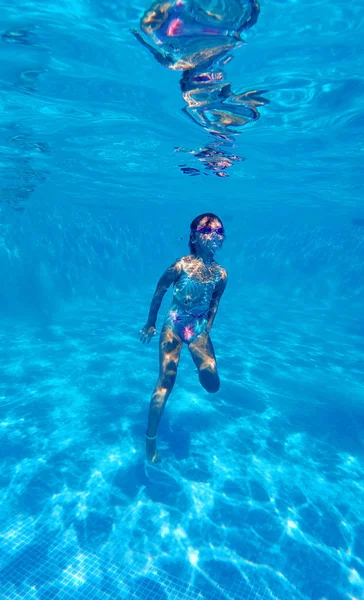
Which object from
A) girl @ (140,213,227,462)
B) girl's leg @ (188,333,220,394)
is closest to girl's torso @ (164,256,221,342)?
girl @ (140,213,227,462)

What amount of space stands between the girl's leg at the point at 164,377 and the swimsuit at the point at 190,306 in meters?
0.18

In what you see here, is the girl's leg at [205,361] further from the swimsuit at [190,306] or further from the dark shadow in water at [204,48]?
the dark shadow in water at [204,48]

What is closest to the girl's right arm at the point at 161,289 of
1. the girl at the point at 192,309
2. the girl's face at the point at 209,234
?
the girl at the point at 192,309

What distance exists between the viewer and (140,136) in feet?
54.9

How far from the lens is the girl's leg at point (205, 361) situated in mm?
6406

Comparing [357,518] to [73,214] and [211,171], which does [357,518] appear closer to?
[211,171]

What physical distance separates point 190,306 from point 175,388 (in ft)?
18.6

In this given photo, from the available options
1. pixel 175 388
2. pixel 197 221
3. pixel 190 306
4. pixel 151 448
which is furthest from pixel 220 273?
pixel 175 388

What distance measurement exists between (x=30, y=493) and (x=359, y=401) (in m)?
10.4

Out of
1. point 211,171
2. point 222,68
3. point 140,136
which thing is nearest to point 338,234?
point 211,171

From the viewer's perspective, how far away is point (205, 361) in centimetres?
645

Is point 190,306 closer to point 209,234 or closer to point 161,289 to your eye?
point 161,289

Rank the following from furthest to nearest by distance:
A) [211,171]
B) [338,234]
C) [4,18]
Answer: [338,234] → [211,171] → [4,18]

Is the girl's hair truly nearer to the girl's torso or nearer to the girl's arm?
the girl's torso
